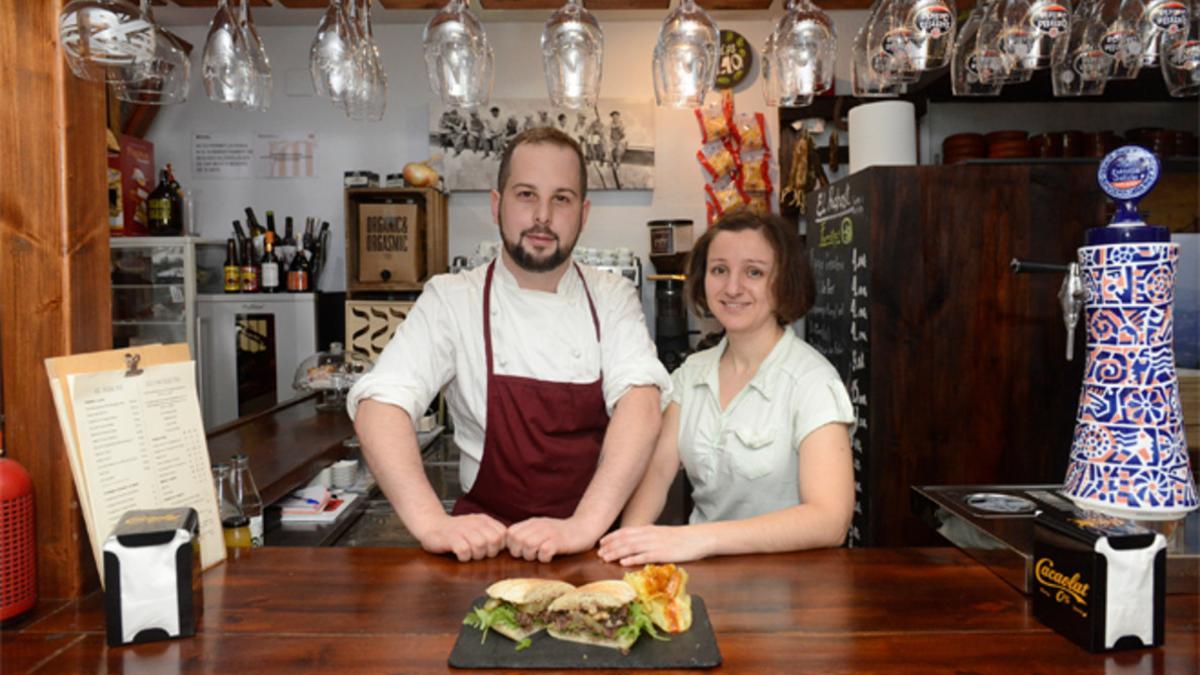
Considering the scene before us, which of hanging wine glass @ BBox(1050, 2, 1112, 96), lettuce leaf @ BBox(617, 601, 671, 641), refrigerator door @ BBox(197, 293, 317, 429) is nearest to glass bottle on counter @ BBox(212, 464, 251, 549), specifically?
lettuce leaf @ BBox(617, 601, 671, 641)

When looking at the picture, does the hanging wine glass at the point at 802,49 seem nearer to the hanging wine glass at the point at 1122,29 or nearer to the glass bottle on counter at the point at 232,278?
the hanging wine glass at the point at 1122,29

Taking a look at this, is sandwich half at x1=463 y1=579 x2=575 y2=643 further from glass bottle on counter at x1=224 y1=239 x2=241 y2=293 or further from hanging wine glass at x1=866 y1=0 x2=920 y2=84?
glass bottle on counter at x1=224 y1=239 x2=241 y2=293

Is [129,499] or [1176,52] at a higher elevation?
[1176,52]

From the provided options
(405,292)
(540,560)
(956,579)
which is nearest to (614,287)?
(540,560)

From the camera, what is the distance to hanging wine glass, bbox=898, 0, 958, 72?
1572 millimetres

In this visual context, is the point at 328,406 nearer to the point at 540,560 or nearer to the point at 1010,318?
the point at 540,560

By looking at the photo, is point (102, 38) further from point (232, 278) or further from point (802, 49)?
point (232, 278)

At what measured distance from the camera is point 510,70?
5.31 metres

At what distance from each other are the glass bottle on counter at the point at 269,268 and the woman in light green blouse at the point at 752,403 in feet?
11.6

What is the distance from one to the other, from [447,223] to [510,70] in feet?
3.47

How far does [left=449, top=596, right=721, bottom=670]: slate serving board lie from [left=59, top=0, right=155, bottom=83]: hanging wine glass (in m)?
1.10

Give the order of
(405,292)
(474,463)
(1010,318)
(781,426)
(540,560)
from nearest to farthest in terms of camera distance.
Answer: (540,560), (781,426), (474,463), (1010,318), (405,292)

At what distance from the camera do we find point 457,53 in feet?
5.43

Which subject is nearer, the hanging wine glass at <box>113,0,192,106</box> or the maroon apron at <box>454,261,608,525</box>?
the hanging wine glass at <box>113,0,192,106</box>
